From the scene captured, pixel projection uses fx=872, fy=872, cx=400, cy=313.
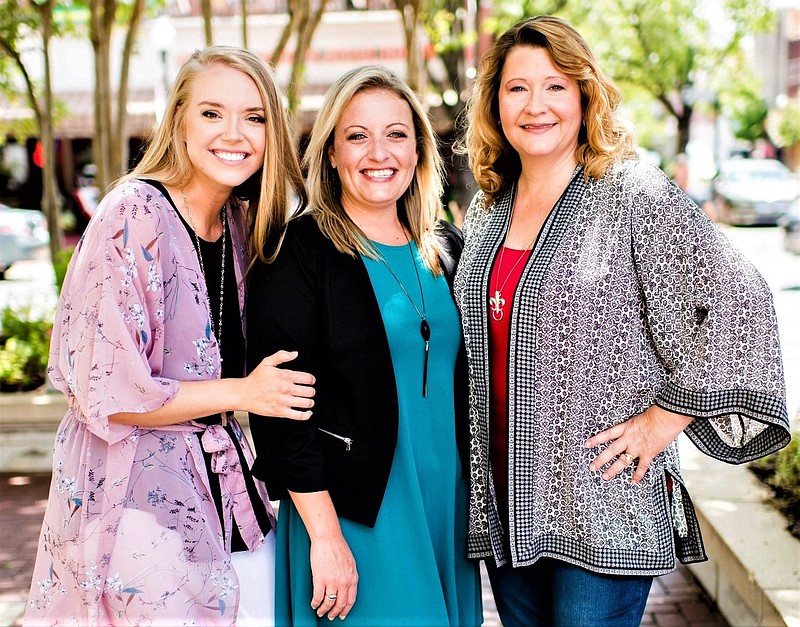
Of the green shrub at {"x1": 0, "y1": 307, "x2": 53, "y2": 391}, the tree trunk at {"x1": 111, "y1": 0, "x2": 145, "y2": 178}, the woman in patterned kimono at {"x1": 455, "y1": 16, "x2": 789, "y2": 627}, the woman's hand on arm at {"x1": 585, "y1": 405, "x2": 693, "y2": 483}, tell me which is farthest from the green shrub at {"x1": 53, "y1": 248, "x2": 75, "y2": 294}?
the woman's hand on arm at {"x1": 585, "y1": 405, "x2": 693, "y2": 483}

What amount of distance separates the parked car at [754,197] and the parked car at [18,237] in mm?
18364

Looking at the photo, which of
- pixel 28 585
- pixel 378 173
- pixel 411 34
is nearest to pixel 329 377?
pixel 378 173

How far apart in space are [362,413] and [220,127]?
3.02ft

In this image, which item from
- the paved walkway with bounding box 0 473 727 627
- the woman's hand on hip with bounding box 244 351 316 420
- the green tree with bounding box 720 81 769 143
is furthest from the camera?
the green tree with bounding box 720 81 769 143

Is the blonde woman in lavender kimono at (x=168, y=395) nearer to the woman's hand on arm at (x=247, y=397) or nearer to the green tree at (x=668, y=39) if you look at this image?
the woman's hand on arm at (x=247, y=397)

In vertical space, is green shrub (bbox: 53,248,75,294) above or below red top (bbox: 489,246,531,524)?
below

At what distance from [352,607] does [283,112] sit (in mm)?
1481

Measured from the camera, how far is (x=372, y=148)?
2.66m

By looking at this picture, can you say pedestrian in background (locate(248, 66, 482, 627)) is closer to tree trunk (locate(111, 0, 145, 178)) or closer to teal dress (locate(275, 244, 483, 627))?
teal dress (locate(275, 244, 483, 627))

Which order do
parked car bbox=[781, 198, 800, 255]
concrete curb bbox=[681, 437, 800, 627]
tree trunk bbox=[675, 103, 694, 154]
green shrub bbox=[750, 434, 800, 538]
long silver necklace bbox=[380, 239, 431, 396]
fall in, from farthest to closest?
tree trunk bbox=[675, 103, 694, 154] → parked car bbox=[781, 198, 800, 255] → green shrub bbox=[750, 434, 800, 538] → concrete curb bbox=[681, 437, 800, 627] → long silver necklace bbox=[380, 239, 431, 396]

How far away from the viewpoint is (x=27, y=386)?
7.34 meters

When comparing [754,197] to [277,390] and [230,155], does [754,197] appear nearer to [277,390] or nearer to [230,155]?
[230,155]

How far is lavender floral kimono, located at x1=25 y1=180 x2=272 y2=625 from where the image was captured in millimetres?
2254

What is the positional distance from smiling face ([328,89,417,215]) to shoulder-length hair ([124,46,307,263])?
0.58ft
